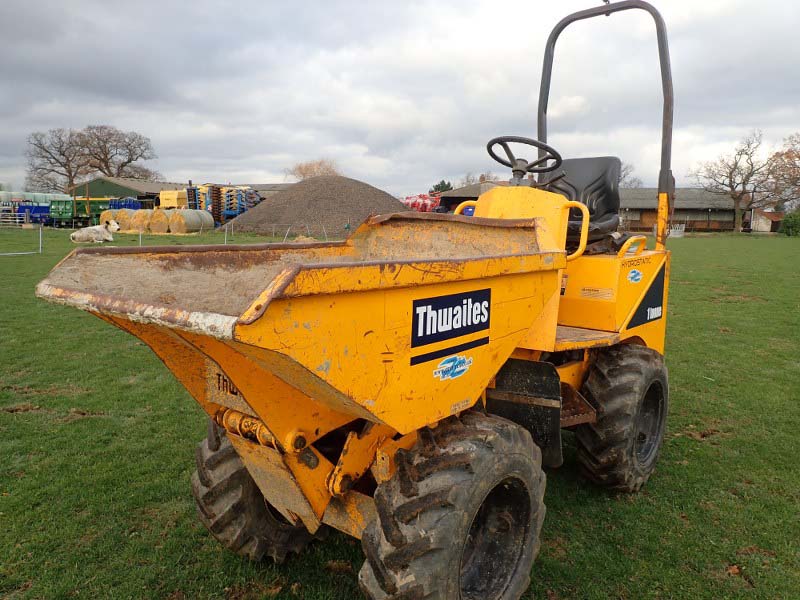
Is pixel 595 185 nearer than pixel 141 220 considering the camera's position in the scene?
Yes

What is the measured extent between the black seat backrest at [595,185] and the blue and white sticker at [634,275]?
0.66 m

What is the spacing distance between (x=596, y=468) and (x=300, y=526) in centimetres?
193

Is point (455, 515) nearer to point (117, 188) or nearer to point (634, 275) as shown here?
point (634, 275)

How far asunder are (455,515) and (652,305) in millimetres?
2793

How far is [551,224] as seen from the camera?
3.63 meters

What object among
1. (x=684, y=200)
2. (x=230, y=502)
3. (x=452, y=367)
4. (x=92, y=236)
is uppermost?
(x=684, y=200)

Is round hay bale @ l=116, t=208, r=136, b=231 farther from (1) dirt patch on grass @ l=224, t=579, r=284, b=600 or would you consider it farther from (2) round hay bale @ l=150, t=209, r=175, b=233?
(1) dirt patch on grass @ l=224, t=579, r=284, b=600

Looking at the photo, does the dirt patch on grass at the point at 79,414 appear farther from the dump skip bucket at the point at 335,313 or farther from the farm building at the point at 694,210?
the farm building at the point at 694,210

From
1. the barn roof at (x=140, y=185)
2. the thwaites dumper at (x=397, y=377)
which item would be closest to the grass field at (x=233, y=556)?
the thwaites dumper at (x=397, y=377)

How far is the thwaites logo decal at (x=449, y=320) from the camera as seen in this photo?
6.95 feet

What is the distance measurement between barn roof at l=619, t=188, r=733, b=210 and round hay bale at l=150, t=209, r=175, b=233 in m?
46.6

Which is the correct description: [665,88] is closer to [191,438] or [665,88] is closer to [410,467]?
[410,467]

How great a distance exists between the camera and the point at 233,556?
A: 3.24 m

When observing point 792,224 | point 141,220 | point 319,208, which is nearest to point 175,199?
point 141,220
